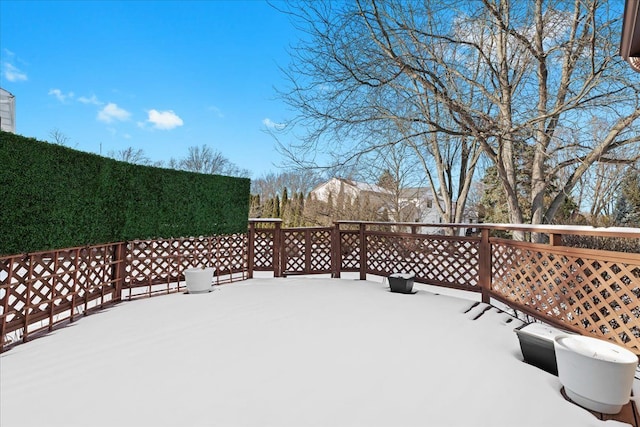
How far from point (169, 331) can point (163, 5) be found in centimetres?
967

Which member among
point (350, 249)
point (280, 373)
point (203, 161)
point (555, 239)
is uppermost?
point (203, 161)

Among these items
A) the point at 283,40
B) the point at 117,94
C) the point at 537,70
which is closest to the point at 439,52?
the point at 537,70

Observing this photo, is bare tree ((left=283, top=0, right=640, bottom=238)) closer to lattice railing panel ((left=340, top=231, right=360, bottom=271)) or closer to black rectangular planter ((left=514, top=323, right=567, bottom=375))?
lattice railing panel ((left=340, top=231, right=360, bottom=271))

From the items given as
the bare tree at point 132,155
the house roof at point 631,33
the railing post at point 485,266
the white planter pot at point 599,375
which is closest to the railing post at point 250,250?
the railing post at point 485,266

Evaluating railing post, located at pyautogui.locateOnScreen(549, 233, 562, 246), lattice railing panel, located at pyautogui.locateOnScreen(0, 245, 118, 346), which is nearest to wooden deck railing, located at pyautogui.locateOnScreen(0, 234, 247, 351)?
lattice railing panel, located at pyautogui.locateOnScreen(0, 245, 118, 346)

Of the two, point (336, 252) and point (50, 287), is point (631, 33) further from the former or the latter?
point (50, 287)

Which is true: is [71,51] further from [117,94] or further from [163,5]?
[163,5]

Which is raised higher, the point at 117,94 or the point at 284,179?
the point at 117,94

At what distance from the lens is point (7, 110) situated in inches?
420

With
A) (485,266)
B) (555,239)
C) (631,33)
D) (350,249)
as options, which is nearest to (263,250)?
(350,249)

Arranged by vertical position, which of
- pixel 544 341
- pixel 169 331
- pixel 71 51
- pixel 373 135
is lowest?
pixel 169 331

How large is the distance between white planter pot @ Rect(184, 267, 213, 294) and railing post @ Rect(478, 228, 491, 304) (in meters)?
4.21

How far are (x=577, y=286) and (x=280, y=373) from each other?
287 cm

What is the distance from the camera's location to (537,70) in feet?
20.4
